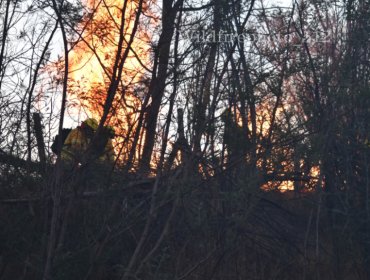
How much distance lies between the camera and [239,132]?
23.2 ft

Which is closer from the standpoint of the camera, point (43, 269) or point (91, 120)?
point (43, 269)

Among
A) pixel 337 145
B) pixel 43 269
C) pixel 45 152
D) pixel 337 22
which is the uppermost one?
pixel 337 22

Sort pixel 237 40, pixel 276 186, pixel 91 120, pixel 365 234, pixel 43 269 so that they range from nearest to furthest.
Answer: pixel 43 269 < pixel 237 40 < pixel 91 120 < pixel 276 186 < pixel 365 234

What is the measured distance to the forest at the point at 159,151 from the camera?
675cm

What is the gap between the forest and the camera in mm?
6750

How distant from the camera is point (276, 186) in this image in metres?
8.66

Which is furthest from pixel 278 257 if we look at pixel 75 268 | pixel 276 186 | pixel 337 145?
pixel 75 268

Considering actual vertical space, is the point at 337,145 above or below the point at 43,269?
above

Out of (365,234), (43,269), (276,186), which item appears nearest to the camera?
(43,269)

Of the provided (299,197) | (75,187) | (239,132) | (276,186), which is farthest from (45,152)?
(299,197)

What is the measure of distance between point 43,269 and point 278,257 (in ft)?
11.4

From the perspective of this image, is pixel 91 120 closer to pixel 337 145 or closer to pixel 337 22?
pixel 337 145

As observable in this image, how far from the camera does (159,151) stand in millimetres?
7184

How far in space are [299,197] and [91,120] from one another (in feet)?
11.2
